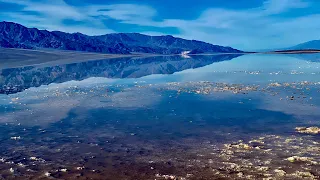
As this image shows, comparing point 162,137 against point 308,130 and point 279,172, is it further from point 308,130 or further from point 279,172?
point 308,130

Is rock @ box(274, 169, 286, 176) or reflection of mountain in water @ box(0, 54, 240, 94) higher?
reflection of mountain in water @ box(0, 54, 240, 94)

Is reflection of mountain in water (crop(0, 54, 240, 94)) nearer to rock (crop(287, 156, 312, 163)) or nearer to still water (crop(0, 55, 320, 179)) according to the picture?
still water (crop(0, 55, 320, 179))

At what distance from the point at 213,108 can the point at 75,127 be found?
9.04 metres

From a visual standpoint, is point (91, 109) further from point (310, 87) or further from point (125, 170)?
point (310, 87)

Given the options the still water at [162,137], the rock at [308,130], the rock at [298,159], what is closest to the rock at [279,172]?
the still water at [162,137]

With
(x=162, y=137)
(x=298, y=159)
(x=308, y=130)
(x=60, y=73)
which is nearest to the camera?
(x=298, y=159)

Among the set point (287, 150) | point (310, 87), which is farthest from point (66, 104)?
point (310, 87)

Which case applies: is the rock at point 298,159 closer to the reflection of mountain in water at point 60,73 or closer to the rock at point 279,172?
the rock at point 279,172

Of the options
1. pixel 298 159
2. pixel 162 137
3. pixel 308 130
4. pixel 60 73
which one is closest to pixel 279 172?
pixel 298 159

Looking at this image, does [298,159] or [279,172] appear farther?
[298,159]

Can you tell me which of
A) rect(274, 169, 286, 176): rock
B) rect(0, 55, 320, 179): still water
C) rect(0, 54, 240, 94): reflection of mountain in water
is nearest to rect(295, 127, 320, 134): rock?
rect(0, 55, 320, 179): still water

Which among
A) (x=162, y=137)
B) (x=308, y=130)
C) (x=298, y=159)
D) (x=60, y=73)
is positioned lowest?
(x=162, y=137)

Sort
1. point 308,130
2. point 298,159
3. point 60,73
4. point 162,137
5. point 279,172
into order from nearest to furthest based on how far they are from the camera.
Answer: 1. point 279,172
2. point 298,159
3. point 162,137
4. point 308,130
5. point 60,73

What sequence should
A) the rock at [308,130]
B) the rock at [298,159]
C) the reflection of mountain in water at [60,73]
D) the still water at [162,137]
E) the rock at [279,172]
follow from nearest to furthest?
the rock at [279,172] < the still water at [162,137] < the rock at [298,159] < the rock at [308,130] < the reflection of mountain in water at [60,73]
